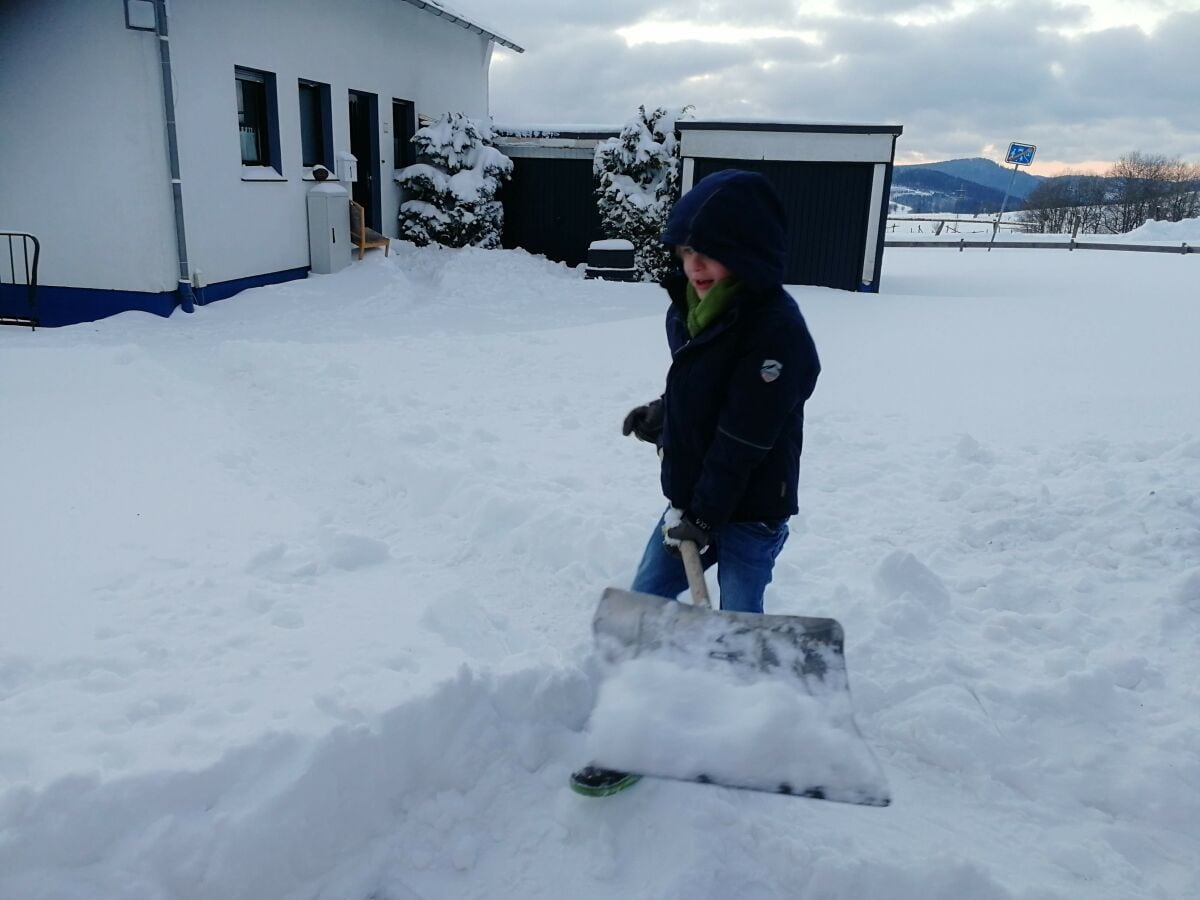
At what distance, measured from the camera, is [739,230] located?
2295 millimetres

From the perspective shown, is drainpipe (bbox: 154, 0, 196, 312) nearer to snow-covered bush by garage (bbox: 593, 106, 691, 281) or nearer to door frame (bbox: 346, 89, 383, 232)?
door frame (bbox: 346, 89, 383, 232)

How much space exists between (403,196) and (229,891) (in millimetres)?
14495

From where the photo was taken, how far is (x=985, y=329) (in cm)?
980

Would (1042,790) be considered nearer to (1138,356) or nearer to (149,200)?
(1138,356)

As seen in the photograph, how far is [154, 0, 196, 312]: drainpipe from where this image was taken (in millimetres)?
9312

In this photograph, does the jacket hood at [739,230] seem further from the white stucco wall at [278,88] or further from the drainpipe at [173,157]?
the white stucco wall at [278,88]

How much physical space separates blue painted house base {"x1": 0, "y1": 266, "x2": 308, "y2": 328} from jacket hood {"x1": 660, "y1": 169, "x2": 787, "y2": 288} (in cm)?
910

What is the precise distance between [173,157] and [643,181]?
23.5 feet

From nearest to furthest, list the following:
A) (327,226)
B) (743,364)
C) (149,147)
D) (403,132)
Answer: (743,364)
(149,147)
(327,226)
(403,132)

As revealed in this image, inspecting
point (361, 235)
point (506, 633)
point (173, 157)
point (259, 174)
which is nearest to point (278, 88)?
point (259, 174)

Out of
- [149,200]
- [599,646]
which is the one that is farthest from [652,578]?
[149,200]

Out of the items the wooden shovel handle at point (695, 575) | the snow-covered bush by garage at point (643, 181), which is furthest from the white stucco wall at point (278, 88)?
the wooden shovel handle at point (695, 575)

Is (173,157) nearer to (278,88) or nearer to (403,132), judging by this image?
(278,88)

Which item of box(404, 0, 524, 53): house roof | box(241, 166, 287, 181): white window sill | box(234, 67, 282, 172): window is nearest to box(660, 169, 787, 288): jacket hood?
box(241, 166, 287, 181): white window sill
